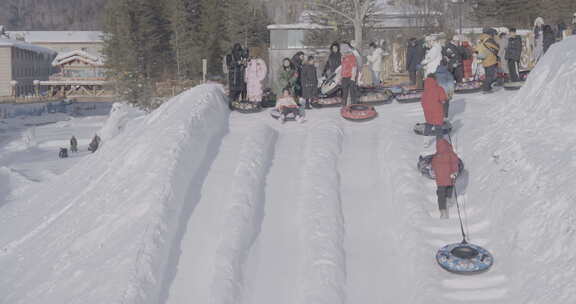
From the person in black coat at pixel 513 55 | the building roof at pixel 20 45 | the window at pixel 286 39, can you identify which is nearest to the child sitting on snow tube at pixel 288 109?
the person in black coat at pixel 513 55

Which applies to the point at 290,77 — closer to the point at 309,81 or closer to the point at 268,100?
the point at 309,81

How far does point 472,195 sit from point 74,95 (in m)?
58.9

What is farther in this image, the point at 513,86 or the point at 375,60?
the point at 375,60

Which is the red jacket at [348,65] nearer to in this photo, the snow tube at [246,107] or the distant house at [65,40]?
the snow tube at [246,107]

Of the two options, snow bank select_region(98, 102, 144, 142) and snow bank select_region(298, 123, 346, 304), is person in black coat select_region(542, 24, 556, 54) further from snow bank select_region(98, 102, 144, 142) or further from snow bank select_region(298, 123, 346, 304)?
snow bank select_region(98, 102, 144, 142)

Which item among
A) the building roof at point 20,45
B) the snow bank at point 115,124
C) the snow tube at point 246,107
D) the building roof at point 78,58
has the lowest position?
the snow bank at point 115,124

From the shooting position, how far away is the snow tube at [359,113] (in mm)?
14281

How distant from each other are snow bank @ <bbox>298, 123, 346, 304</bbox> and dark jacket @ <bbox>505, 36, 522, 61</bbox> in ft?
21.5

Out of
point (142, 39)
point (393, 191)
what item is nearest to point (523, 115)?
point (393, 191)

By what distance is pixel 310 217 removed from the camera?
9438mm

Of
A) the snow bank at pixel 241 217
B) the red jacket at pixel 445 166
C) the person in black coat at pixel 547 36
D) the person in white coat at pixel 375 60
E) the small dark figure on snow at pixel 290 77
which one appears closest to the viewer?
the snow bank at pixel 241 217

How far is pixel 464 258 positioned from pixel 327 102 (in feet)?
28.5

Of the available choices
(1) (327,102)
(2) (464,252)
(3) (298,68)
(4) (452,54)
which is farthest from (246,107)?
(2) (464,252)

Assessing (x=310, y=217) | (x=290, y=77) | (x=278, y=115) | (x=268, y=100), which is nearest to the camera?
(x=310, y=217)
